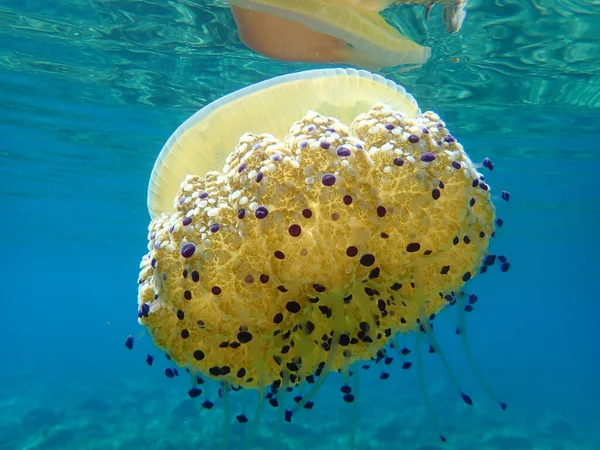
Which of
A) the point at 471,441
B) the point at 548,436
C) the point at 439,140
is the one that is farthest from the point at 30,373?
the point at 439,140

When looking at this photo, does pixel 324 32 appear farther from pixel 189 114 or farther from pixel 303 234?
pixel 189 114

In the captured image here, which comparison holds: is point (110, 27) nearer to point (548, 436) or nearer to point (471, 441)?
point (471, 441)

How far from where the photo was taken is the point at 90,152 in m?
17.1

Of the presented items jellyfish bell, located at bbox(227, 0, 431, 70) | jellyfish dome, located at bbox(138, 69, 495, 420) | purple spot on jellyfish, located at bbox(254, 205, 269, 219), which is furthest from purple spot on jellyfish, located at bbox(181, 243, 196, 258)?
jellyfish bell, located at bbox(227, 0, 431, 70)

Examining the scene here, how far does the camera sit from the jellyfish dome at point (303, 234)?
1629 mm

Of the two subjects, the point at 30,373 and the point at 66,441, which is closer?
the point at 66,441

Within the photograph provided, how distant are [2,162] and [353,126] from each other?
2049 cm

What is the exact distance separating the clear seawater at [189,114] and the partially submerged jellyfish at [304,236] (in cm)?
40

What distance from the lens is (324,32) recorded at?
2.69 metres

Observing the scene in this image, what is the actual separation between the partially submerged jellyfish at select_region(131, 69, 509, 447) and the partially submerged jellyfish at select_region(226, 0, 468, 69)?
0.69m

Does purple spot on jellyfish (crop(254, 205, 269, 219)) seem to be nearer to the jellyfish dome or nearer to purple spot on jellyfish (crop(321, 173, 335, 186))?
the jellyfish dome

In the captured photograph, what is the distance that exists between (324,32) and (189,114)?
11.1 metres

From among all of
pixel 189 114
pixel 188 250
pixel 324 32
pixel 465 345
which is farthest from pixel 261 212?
pixel 189 114

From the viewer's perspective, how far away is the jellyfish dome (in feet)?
5.34
